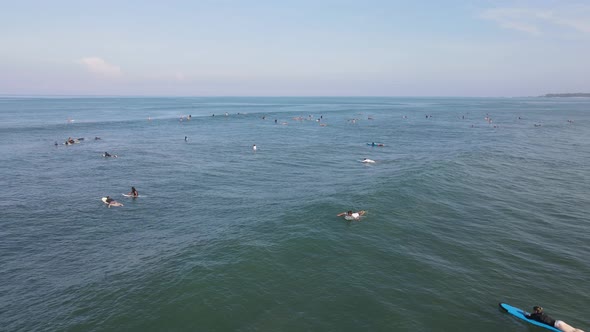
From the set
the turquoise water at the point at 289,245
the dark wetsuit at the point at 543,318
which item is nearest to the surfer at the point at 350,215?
the turquoise water at the point at 289,245

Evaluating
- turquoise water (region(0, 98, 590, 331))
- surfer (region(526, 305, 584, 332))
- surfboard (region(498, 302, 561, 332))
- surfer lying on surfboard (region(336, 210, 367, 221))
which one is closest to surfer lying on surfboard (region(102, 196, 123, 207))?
turquoise water (region(0, 98, 590, 331))

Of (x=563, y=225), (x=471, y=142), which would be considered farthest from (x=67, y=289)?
(x=471, y=142)

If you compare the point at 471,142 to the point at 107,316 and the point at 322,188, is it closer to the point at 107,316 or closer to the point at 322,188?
the point at 322,188

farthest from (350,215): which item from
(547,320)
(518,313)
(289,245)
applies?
(547,320)

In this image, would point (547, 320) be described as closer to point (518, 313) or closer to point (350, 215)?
point (518, 313)

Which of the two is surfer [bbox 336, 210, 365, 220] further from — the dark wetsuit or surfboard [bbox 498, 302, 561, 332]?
the dark wetsuit

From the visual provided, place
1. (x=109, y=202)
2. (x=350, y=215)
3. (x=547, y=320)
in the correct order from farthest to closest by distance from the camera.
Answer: (x=109, y=202)
(x=350, y=215)
(x=547, y=320)

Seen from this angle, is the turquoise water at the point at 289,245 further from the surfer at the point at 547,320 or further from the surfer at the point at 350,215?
the surfer at the point at 547,320

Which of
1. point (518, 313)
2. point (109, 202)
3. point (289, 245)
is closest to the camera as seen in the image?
point (518, 313)
